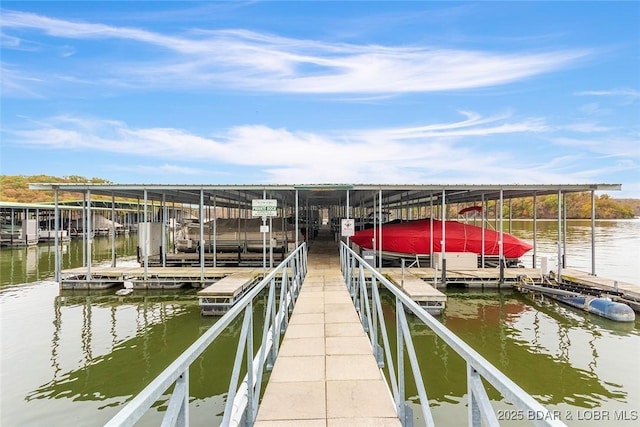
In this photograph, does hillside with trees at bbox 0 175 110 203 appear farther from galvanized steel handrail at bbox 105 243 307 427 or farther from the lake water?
galvanized steel handrail at bbox 105 243 307 427

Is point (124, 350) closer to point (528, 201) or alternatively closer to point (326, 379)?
point (326, 379)

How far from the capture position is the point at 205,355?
7023 millimetres

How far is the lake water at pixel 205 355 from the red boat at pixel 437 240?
2.25 m

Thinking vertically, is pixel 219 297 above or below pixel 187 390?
below

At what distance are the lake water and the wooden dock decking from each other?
5.21 feet

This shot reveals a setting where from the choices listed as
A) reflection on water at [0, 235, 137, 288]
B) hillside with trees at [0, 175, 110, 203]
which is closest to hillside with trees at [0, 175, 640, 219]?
hillside with trees at [0, 175, 110, 203]

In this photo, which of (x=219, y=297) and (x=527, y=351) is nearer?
(x=527, y=351)

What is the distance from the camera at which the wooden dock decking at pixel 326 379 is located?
295 cm

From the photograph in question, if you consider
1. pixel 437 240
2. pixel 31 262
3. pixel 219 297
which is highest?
pixel 437 240

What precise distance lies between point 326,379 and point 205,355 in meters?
4.24

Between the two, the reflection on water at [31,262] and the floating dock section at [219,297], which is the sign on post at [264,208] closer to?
the floating dock section at [219,297]

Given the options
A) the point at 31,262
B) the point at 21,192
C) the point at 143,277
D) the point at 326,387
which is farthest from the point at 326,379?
the point at 21,192

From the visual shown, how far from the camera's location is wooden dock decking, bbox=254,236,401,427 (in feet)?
9.68

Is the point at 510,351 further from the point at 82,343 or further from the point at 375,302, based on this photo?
the point at 82,343
